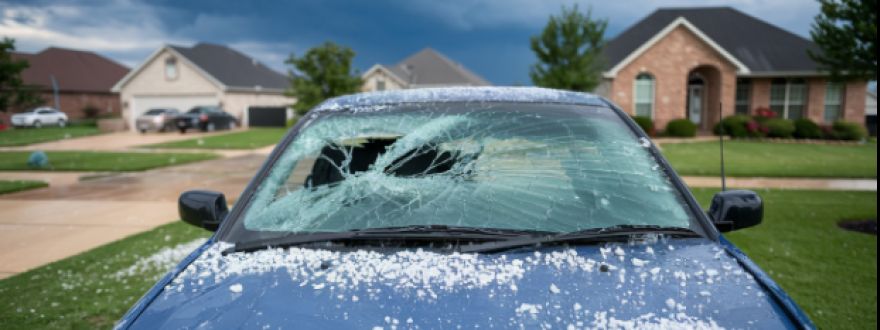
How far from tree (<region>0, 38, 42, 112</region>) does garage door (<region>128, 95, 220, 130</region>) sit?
5.80 meters

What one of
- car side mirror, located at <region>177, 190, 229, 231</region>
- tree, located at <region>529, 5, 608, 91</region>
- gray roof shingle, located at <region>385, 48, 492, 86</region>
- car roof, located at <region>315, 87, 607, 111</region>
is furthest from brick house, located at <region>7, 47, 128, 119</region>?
car roof, located at <region>315, 87, 607, 111</region>

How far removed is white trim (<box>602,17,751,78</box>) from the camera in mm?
24203

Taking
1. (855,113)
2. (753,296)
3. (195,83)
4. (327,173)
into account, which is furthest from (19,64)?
(855,113)

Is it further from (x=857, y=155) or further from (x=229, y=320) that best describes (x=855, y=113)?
(x=229, y=320)

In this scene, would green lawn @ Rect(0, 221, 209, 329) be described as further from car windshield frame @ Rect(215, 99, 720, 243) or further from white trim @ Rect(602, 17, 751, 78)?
white trim @ Rect(602, 17, 751, 78)

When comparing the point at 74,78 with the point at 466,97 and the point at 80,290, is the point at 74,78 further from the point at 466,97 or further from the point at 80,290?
the point at 466,97

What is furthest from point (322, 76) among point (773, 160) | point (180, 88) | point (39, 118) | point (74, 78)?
point (74, 78)

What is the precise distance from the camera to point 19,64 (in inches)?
1172

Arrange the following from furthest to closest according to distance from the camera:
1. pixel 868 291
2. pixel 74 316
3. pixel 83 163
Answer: pixel 83 163 → pixel 868 291 → pixel 74 316

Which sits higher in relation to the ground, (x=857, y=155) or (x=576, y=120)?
(x=576, y=120)

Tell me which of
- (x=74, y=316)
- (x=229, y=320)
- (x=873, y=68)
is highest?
(x=873, y=68)

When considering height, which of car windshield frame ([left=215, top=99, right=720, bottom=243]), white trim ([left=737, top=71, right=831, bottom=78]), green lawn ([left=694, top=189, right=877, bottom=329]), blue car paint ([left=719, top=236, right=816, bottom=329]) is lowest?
green lawn ([left=694, top=189, right=877, bottom=329])

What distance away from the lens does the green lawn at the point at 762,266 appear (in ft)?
12.6

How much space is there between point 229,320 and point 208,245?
0.60 metres
